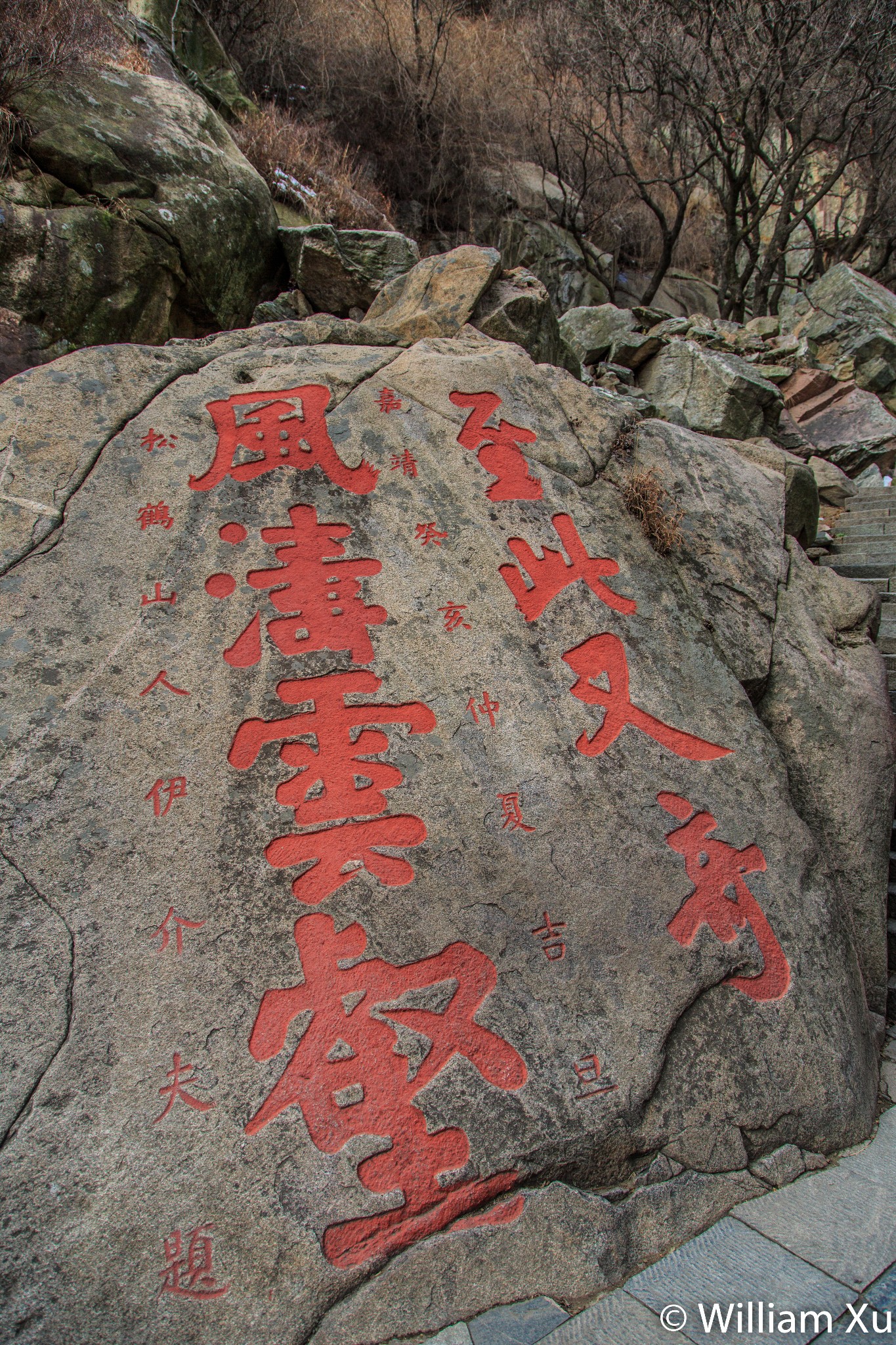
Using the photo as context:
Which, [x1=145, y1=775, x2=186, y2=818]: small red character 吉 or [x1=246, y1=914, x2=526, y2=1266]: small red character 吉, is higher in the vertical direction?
[x1=145, y1=775, x2=186, y2=818]: small red character 吉

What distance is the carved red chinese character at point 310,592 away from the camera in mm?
2854

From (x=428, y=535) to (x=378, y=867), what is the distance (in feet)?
4.64

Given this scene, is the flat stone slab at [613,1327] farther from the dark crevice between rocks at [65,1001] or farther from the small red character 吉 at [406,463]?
the small red character 吉 at [406,463]

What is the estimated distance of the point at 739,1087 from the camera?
8.09ft

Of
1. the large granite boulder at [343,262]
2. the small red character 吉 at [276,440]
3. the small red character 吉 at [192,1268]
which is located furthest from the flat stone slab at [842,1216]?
the large granite boulder at [343,262]

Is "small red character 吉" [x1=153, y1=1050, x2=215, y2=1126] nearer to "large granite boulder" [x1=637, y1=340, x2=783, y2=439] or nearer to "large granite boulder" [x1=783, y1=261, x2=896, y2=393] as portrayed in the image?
"large granite boulder" [x1=637, y1=340, x2=783, y2=439]

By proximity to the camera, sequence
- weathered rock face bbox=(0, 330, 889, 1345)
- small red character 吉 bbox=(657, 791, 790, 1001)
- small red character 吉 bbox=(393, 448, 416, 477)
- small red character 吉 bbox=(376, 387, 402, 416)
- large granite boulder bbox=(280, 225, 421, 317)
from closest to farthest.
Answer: weathered rock face bbox=(0, 330, 889, 1345) → small red character 吉 bbox=(657, 791, 790, 1001) → small red character 吉 bbox=(393, 448, 416, 477) → small red character 吉 bbox=(376, 387, 402, 416) → large granite boulder bbox=(280, 225, 421, 317)

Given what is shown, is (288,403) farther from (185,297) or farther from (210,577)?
(185,297)

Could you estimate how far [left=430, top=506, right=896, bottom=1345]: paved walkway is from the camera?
189 centimetres

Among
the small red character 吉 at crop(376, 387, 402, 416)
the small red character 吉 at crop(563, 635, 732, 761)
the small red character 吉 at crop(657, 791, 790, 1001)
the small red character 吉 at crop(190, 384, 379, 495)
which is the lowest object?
the small red character 吉 at crop(657, 791, 790, 1001)

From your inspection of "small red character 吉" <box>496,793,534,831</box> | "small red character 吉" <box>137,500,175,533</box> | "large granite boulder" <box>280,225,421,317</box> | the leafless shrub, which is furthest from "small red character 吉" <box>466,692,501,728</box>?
the leafless shrub

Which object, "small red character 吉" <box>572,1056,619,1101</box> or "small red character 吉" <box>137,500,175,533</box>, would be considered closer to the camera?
"small red character 吉" <box>572,1056,619,1101</box>

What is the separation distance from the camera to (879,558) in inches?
237

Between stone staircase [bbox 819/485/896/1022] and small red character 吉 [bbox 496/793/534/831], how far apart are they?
203cm
